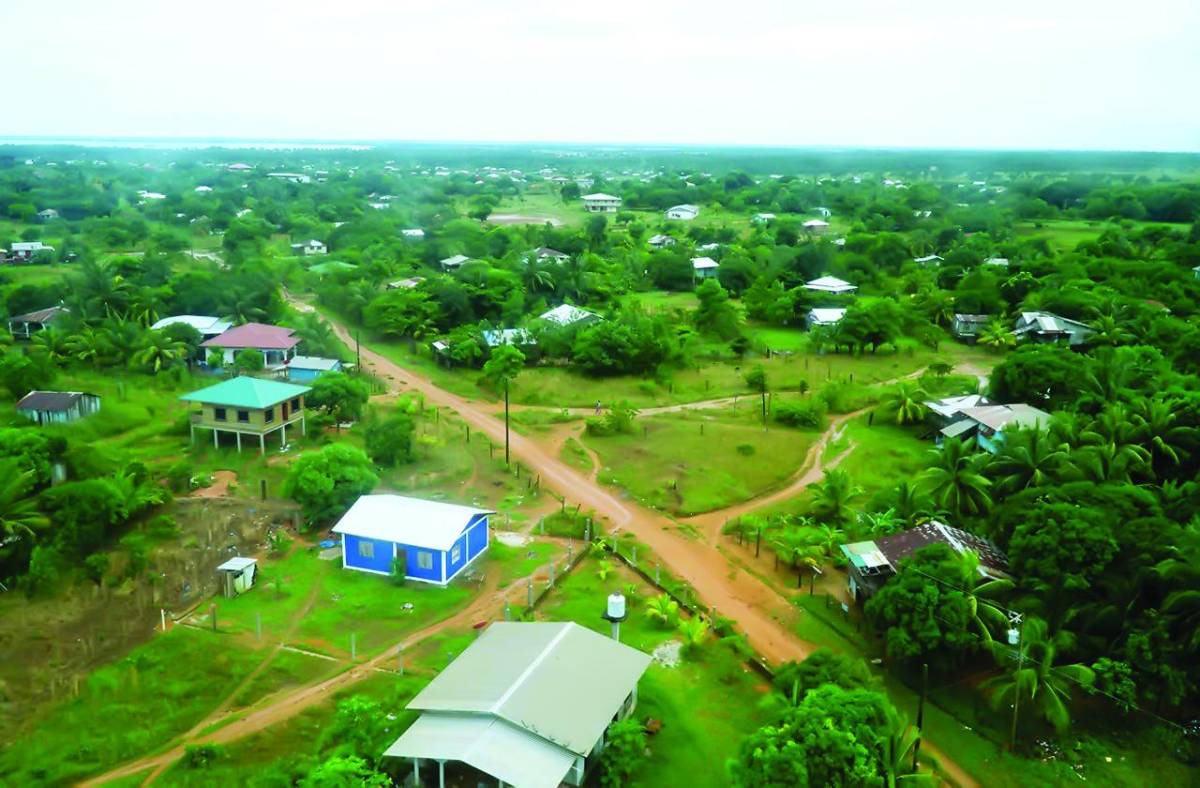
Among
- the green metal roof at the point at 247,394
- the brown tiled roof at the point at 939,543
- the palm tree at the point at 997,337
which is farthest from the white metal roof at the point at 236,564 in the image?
the palm tree at the point at 997,337

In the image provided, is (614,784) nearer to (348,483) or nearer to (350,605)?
(350,605)

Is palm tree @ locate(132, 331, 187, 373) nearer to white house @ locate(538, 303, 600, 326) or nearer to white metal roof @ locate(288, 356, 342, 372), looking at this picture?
white metal roof @ locate(288, 356, 342, 372)

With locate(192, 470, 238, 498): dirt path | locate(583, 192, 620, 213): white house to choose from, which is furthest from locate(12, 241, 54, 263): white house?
locate(583, 192, 620, 213): white house

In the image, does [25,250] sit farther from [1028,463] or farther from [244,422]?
[1028,463]

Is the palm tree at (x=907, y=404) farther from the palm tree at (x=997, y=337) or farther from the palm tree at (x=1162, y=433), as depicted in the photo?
the palm tree at (x=997, y=337)

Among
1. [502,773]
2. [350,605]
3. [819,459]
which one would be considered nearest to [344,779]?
[502,773]
